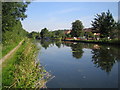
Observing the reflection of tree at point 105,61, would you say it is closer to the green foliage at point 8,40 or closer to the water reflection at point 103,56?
the water reflection at point 103,56

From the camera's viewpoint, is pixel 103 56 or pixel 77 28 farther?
pixel 77 28

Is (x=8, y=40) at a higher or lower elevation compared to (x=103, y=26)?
lower

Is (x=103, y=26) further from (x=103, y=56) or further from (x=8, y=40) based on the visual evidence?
(x=8, y=40)

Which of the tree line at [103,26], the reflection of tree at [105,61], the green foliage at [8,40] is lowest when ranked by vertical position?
the reflection of tree at [105,61]

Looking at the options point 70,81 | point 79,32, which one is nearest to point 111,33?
point 79,32

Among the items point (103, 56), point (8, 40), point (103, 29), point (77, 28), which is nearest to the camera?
point (8, 40)

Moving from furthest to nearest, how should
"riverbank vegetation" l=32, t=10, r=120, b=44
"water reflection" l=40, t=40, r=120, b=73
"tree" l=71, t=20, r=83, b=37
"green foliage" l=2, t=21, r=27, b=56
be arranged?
"tree" l=71, t=20, r=83, b=37, "riverbank vegetation" l=32, t=10, r=120, b=44, "green foliage" l=2, t=21, r=27, b=56, "water reflection" l=40, t=40, r=120, b=73

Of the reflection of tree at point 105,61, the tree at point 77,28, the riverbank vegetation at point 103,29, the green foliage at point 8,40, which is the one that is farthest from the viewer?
the tree at point 77,28

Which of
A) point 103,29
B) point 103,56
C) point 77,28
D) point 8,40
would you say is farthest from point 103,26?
point 8,40

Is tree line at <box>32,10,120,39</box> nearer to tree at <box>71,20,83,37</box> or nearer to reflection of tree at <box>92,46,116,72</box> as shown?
tree at <box>71,20,83,37</box>

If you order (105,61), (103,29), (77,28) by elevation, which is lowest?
(105,61)

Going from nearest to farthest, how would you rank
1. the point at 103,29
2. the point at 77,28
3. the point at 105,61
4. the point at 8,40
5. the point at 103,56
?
the point at 105,61 < the point at 8,40 < the point at 103,56 < the point at 103,29 < the point at 77,28

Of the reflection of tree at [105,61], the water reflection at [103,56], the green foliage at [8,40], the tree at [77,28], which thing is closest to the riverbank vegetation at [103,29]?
the tree at [77,28]

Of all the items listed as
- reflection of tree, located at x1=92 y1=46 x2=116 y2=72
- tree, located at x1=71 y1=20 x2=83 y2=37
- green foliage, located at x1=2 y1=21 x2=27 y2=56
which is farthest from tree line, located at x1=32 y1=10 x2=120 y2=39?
green foliage, located at x1=2 y1=21 x2=27 y2=56
